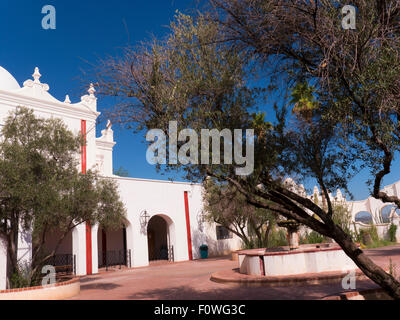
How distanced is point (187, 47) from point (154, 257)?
2095 cm

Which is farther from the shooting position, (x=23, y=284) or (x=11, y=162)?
(x=23, y=284)

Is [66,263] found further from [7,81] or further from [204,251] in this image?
[7,81]

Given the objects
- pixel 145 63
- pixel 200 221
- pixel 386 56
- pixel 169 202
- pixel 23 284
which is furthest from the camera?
pixel 200 221

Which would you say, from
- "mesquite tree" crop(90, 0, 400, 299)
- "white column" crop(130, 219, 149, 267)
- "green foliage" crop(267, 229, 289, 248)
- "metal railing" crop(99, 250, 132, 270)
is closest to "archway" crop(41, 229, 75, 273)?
"metal railing" crop(99, 250, 132, 270)

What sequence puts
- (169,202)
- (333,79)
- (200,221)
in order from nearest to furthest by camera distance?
(333,79) < (169,202) < (200,221)

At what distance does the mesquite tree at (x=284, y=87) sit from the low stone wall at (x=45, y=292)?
7.02 m

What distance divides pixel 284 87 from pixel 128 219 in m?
15.6

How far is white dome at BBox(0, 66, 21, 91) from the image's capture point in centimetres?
2048

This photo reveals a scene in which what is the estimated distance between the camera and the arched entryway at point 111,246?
21.8 m

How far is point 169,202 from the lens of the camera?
22.4 m

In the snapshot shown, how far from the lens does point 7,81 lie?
20922mm

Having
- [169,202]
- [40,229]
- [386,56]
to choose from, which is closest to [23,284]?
[40,229]

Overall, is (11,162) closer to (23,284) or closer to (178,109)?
(23,284)

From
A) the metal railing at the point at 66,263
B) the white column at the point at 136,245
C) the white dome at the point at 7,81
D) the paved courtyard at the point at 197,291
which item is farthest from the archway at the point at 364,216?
the white dome at the point at 7,81
